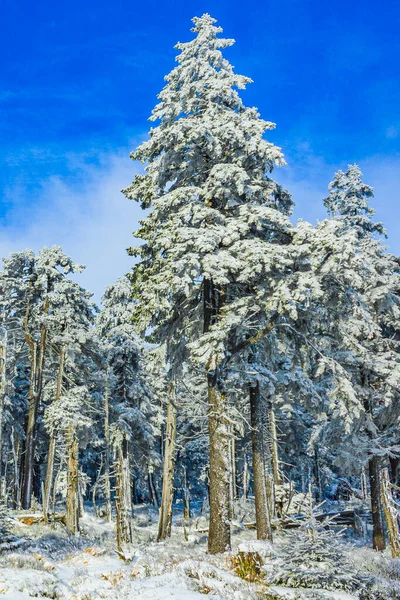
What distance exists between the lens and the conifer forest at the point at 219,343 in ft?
25.0

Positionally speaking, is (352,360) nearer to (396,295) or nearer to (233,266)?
(396,295)

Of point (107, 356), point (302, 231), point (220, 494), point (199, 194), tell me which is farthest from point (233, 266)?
point (107, 356)

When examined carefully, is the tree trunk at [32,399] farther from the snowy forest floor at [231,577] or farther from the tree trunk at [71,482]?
the snowy forest floor at [231,577]

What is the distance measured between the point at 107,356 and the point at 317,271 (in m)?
15.4

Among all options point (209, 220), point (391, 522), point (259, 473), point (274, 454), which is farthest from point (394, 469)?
point (209, 220)

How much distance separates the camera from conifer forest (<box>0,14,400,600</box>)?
25.0ft

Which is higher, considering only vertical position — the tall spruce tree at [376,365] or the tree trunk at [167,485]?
the tall spruce tree at [376,365]

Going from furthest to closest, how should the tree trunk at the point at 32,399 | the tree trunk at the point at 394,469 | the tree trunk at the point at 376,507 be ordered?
the tree trunk at the point at 32,399, the tree trunk at the point at 394,469, the tree trunk at the point at 376,507

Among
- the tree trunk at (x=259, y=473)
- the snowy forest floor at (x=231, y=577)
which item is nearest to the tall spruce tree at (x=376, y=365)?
the tree trunk at (x=259, y=473)

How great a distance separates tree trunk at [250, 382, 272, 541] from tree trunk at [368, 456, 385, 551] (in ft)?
17.4

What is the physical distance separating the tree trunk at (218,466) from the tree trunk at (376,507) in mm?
9089

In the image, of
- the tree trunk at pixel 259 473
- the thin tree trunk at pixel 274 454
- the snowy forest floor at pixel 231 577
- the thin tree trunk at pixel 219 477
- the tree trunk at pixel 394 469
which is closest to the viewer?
the snowy forest floor at pixel 231 577

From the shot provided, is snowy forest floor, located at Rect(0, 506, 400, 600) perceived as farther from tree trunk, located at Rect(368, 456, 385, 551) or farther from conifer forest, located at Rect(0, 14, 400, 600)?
tree trunk, located at Rect(368, 456, 385, 551)

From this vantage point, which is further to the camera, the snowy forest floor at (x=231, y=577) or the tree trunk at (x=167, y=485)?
the tree trunk at (x=167, y=485)
